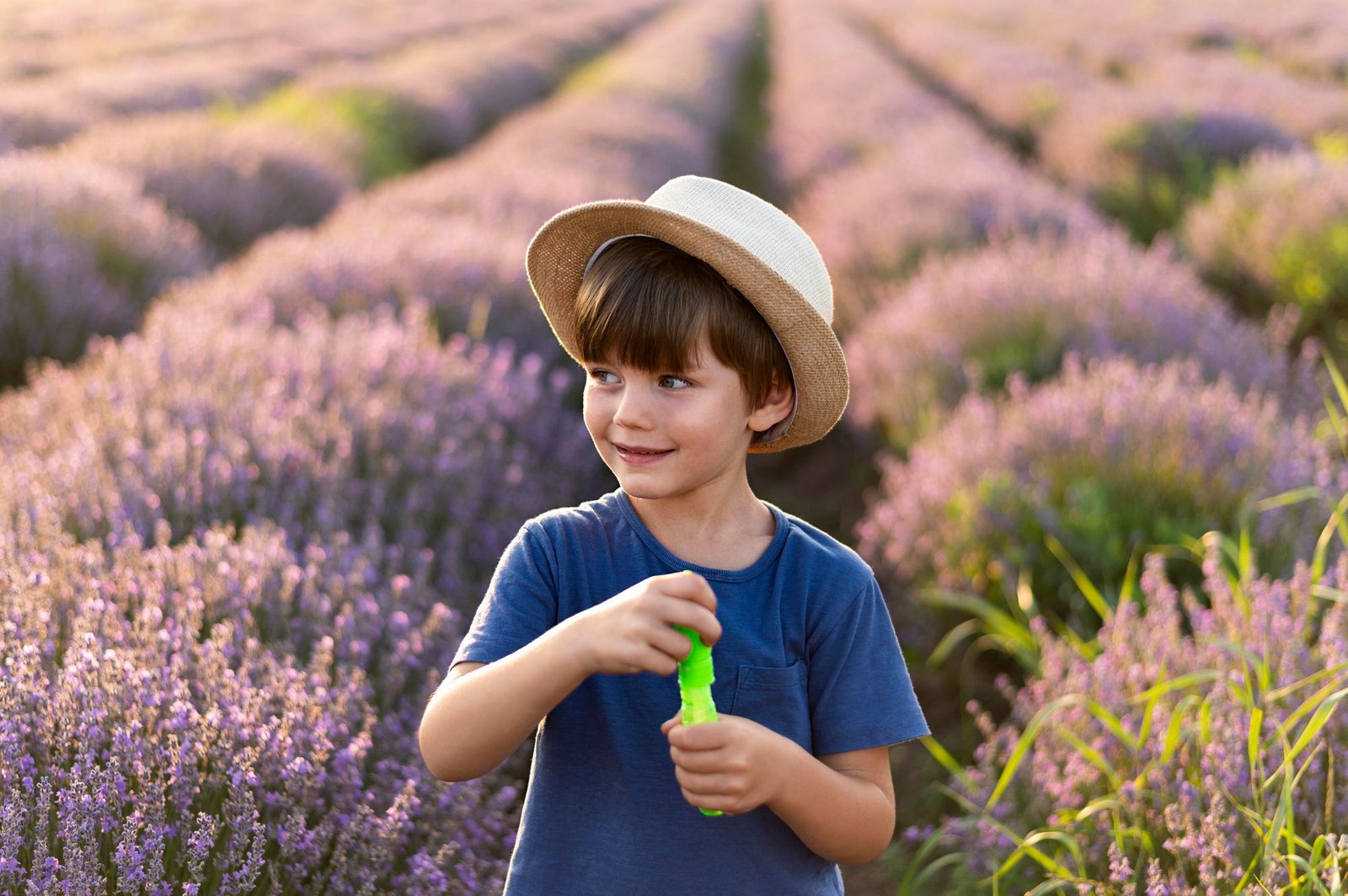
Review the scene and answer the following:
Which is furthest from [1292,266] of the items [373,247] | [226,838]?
[226,838]

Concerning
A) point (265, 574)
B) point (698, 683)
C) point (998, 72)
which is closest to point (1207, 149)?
point (998, 72)

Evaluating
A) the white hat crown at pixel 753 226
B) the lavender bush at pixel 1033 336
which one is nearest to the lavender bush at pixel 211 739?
the white hat crown at pixel 753 226

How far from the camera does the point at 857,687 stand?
5.12 feet

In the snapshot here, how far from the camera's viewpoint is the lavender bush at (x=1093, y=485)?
11.2 feet

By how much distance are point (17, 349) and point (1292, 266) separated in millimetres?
6608

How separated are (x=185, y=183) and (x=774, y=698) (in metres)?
7.35

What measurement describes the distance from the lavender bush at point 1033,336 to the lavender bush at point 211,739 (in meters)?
2.69

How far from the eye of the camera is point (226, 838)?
1.78 meters

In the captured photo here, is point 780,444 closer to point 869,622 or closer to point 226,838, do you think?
point 869,622

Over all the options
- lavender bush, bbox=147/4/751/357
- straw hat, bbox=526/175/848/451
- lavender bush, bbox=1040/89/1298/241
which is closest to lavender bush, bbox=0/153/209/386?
lavender bush, bbox=147/4/751/357

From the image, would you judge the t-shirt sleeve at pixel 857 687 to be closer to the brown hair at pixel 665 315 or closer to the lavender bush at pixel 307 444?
the brown hair at pixel 665 315

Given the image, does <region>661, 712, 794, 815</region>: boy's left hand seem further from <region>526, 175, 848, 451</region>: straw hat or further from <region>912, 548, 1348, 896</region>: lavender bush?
<region>912, 548, 1348, 896</region>: lavender bush

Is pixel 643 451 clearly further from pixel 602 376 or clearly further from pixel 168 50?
pixel 168 50

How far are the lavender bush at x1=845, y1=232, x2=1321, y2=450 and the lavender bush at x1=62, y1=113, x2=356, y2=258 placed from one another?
4.46 metres
